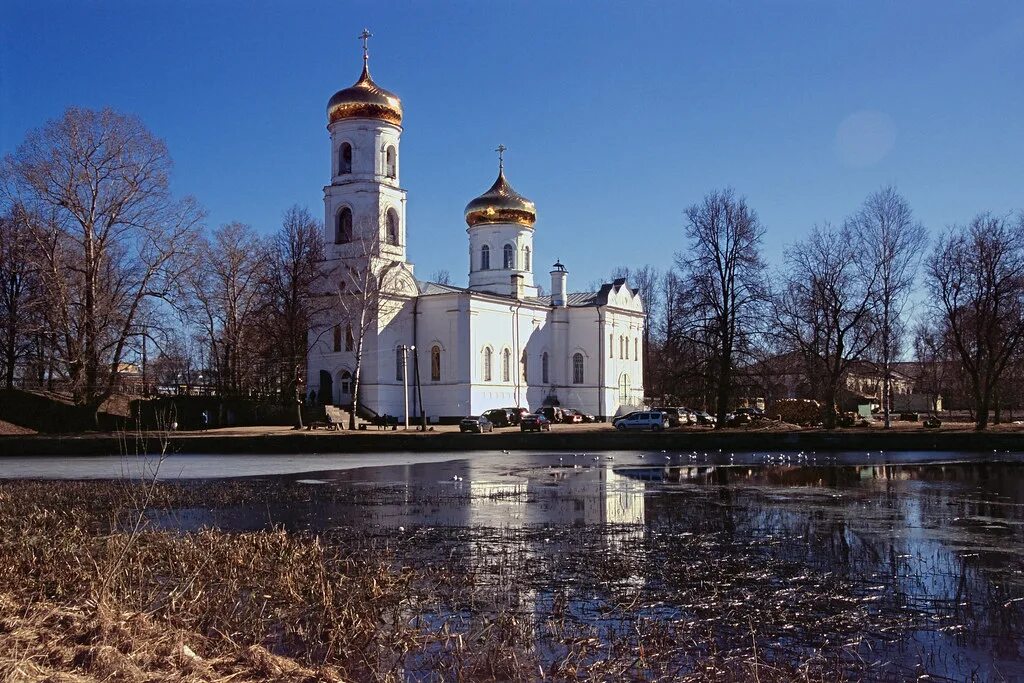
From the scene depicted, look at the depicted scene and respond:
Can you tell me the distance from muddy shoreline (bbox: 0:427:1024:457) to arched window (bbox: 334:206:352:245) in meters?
17.8

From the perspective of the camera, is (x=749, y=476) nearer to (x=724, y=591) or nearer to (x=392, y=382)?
(x=724, y=591)

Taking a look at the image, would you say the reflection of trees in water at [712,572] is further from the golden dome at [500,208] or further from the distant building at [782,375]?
the golden dome at [500,208]

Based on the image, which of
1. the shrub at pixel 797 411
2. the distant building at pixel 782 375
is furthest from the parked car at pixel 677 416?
the distant building at pixel 782 375

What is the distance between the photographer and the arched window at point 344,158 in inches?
2110

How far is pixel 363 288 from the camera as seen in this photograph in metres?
47.7

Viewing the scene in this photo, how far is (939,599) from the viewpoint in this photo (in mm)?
9242

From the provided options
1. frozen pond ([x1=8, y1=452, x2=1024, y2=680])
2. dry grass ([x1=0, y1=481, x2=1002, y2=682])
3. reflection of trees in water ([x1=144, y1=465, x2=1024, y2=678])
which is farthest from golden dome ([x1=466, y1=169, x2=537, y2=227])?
dry grass ([x1=0, y1=481, x2=1002, y2=682])

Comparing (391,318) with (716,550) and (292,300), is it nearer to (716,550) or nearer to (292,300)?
(292,300)

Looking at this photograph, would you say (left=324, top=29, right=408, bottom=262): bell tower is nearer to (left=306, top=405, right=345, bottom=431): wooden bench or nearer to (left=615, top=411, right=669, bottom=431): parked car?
(left=306, top=405, right=345, bottom=431): wooden bench

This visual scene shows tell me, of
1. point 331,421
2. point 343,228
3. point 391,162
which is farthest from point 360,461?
point 391,162

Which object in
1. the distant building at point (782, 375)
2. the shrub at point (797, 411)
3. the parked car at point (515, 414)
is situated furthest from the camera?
the parked car at point (515, 414)

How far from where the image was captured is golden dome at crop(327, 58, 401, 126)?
2060 inches

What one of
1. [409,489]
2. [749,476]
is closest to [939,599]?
[409,489]

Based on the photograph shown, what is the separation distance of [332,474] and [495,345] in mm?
32131
